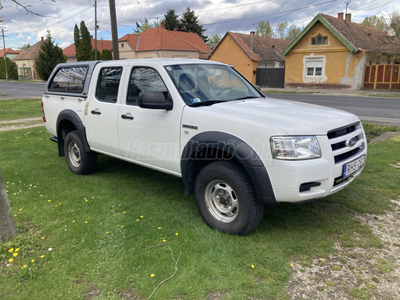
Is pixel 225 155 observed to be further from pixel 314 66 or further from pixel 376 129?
pixel 314 66

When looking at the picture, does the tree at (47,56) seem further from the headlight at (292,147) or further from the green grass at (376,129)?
the headlight at (292,147)

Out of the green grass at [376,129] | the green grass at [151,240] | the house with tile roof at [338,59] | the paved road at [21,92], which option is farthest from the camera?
the house with tile roof at [338,59]

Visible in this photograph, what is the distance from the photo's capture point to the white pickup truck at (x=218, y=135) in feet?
10.8

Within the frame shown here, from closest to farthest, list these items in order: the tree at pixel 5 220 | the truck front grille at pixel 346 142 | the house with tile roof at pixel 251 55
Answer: the truck front grille at pixel 346 142 → the tree at pixel 5 220 → the house with tile roof at pixel 251 55

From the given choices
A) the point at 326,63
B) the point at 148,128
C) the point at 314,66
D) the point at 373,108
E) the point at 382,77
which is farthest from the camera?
the point at 314,66

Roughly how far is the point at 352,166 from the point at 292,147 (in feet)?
2.99

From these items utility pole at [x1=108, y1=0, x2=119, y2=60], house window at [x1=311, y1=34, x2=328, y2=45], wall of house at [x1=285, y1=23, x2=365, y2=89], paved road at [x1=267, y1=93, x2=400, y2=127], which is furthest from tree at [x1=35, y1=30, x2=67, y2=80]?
paved road at [x1=267, y1=93, x2=400, y2=127]

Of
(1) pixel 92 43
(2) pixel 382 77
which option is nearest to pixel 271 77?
(2) pixel 382 77

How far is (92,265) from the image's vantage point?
3293 millimetres

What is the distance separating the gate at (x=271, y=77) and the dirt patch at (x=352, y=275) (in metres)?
32.4

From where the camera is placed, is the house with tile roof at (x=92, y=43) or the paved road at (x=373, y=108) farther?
the house with tile roof at (x=92, y=43)

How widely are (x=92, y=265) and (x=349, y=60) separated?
103 ft

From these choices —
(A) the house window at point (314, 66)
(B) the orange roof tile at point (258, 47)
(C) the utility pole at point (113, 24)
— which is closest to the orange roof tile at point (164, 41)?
(B) the orange roof tile at point (258, 47)

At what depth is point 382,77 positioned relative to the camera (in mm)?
28609
